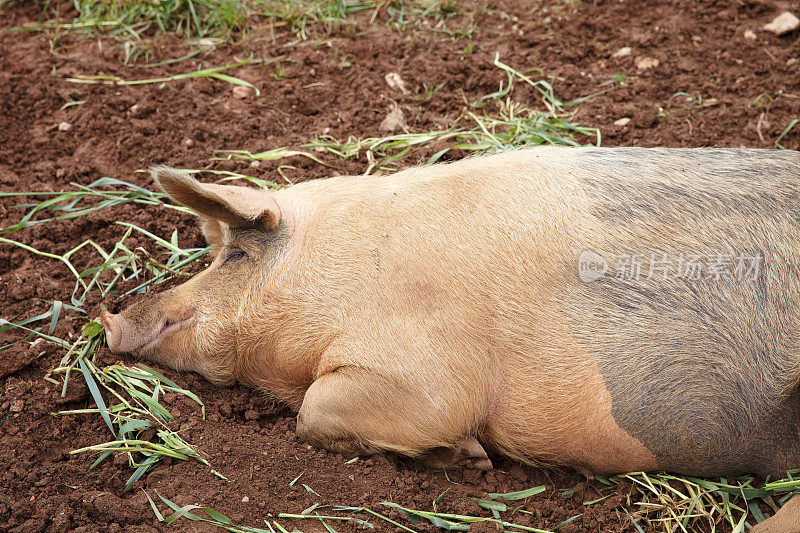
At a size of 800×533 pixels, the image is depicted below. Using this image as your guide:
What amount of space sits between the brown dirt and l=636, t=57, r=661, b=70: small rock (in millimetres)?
48

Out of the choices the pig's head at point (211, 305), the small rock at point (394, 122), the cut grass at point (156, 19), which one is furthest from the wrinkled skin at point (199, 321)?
the cut grass at point (156, 19)

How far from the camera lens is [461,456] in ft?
10.7

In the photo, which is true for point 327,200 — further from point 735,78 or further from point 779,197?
point 735,78

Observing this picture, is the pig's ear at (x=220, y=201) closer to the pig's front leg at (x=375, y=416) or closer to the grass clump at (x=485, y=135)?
the pig's front leg at (x=375, y=416)

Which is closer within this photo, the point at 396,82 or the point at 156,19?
the point at 396,82

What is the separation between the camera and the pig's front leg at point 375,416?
3150 millimetres

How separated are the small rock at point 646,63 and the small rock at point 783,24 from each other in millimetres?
909

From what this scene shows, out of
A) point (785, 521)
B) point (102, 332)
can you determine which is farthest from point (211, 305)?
point (785, 521)

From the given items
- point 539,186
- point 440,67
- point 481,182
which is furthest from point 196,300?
point 440,67

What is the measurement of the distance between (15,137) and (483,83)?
3.31 metres

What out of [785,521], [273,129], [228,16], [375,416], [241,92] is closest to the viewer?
[785,521]

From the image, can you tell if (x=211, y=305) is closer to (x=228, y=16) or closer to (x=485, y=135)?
(x=485, y=135)

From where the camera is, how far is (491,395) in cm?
317

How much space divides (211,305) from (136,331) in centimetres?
39
